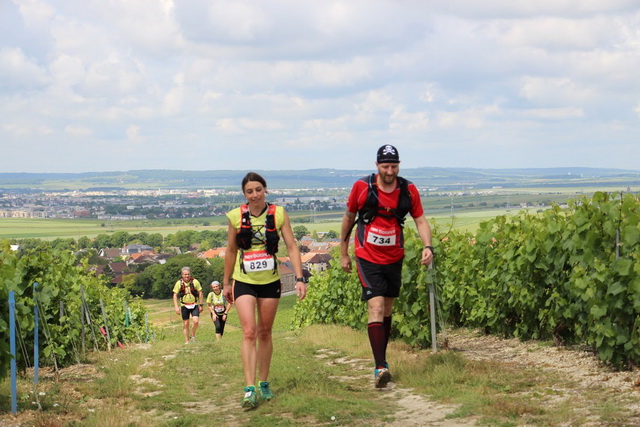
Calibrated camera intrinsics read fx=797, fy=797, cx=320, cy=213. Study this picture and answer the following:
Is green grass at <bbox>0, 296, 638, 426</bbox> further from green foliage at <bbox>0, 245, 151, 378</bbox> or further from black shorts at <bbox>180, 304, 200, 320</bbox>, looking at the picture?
black shorts at <bbox>180, 304, 200, 320</bbox>

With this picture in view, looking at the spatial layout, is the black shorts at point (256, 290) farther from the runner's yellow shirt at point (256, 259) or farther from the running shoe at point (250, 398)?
the running shoe at point (250, 398)

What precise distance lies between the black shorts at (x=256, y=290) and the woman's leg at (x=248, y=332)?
43 millimetres

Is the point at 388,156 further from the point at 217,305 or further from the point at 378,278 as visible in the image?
the point at 217,305

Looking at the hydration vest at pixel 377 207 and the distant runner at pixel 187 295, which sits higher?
the hydration vest at pixel 377 207

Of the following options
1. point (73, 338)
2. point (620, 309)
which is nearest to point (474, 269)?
point (620, 309)

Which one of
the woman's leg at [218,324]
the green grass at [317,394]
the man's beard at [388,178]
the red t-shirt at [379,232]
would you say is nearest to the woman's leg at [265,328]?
the green grass at [317,394]

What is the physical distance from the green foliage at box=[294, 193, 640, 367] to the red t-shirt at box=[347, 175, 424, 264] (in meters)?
1.80

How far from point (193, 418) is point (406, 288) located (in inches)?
178

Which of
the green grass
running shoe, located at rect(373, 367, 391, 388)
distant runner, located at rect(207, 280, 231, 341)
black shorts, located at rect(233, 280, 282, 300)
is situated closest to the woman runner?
black shorts, located at rect(233, 280, 282, 300)

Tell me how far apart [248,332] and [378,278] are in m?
1.38

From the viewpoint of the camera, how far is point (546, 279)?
946cm

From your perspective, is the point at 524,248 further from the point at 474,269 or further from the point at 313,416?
the point at 313,416

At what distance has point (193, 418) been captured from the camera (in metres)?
6.64

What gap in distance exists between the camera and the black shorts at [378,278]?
766 cm
